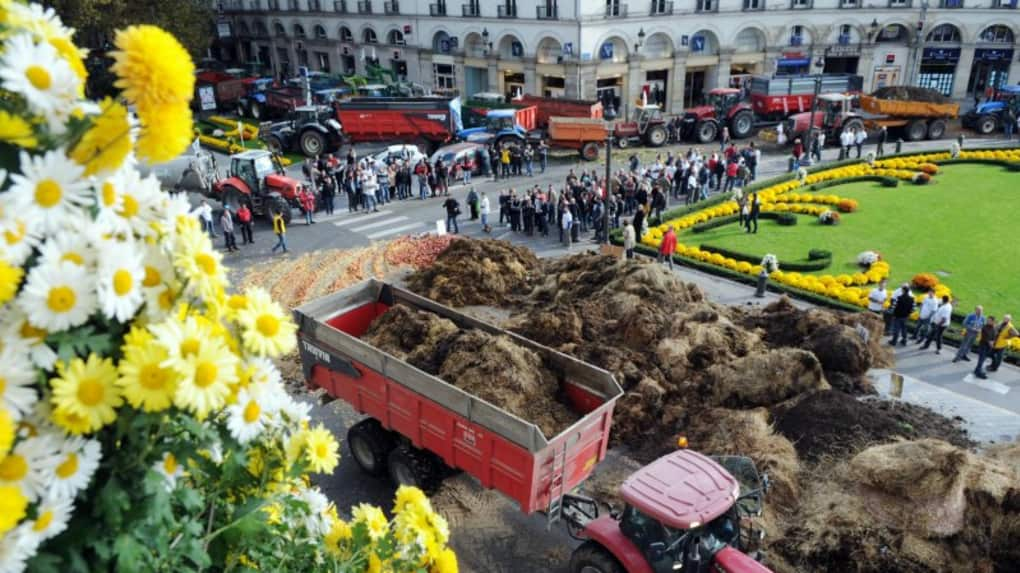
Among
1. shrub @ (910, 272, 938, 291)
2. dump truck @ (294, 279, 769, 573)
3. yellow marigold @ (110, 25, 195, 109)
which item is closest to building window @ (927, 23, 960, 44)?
shrub @ (910, 272, 938, 291)

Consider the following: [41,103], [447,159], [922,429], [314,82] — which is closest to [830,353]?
Answer: [922,429]

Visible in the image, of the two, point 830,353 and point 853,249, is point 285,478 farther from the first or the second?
point 853,249

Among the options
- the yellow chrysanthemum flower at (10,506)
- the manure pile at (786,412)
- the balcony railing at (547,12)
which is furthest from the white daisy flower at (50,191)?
the balcony railing at (547,12)

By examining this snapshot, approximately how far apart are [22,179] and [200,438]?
130cm

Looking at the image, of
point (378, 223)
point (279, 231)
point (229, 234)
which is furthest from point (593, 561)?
point (378, 223)

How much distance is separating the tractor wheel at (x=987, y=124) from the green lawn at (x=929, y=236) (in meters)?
9.58

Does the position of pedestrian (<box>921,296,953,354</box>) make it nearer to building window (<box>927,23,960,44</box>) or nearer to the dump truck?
the dump truck

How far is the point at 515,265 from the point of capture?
19422mm

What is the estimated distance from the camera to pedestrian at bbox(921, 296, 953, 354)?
50.7ft

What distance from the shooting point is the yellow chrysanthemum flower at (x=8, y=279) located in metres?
2.66

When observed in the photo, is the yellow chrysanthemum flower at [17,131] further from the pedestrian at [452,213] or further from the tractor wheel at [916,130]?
the tractor wheel at [916,130]

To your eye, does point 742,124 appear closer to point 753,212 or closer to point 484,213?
point 753,212

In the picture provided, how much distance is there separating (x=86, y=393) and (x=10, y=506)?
1.52 feet

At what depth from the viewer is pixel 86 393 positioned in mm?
2828
